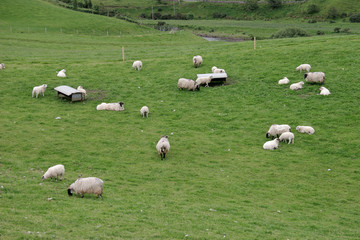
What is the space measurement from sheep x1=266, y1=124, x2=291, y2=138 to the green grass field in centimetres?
83

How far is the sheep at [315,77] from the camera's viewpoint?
37.7 m

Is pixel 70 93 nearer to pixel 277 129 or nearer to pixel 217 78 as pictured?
pixel 217 78

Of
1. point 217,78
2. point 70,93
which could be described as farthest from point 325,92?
point 70,93

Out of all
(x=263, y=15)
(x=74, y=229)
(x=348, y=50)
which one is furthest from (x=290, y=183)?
(x=263, y=15)

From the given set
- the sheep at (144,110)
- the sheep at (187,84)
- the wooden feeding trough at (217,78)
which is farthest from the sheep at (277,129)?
the wooden feeding trough at (217,78)

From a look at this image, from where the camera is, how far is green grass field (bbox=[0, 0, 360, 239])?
1694 centimetres

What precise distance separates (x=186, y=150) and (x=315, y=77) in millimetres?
17564

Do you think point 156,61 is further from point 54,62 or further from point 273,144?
point 273,144

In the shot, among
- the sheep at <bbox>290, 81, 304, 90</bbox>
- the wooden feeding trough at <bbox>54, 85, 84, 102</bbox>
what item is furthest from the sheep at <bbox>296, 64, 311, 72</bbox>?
the wooden feeding trough at <bbox>54, 85, 84, 102</bbox>

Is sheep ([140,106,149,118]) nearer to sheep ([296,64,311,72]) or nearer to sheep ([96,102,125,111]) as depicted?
sheep ([96,102,125,111])

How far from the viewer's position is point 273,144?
2744cm

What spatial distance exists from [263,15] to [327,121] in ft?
454

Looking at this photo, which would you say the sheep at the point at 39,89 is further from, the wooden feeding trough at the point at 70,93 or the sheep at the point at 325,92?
the sheep at the point at 325,92

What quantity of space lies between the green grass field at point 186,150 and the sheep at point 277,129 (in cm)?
83
